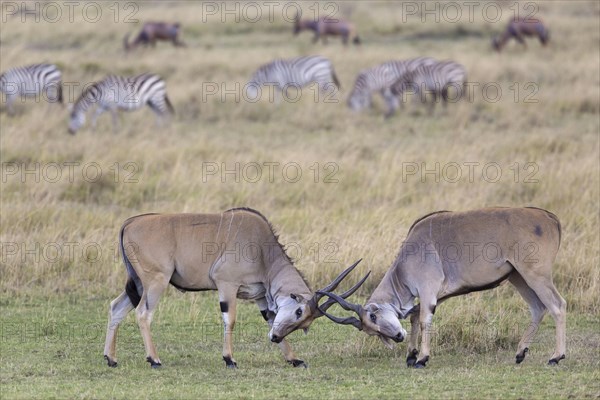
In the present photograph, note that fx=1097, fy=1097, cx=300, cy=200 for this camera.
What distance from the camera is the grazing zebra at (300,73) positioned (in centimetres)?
2205

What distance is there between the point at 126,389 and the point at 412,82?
14.9 meters

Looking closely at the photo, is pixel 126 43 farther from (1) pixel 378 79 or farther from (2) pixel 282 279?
(2) pixel 282 279

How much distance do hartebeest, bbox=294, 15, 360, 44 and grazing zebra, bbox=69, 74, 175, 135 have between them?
10291 mm

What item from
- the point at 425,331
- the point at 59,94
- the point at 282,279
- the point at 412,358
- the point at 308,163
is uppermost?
the point at 282,279

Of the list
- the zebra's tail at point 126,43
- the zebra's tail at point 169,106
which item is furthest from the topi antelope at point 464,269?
the zebra's tail at point 126,43

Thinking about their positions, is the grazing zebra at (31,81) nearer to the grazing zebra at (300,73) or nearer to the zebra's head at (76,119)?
the zebra's head at (76,119)

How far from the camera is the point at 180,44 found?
2791cm

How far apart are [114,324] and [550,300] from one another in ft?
10.1

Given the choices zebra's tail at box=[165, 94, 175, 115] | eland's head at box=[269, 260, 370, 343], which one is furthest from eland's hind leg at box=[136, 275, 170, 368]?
zebra's tail at box=[165, 94, 175, 115]

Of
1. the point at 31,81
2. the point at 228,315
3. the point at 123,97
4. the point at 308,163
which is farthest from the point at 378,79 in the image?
the point at 228,315

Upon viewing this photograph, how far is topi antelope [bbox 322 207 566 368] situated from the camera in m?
7.54

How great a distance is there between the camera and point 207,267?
7801 millimetres

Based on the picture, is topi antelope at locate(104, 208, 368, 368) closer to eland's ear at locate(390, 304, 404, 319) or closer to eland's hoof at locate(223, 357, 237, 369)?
eland's hoof at locate(223, 357, 237, 369)

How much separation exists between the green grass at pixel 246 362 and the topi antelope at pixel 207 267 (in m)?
0.33
